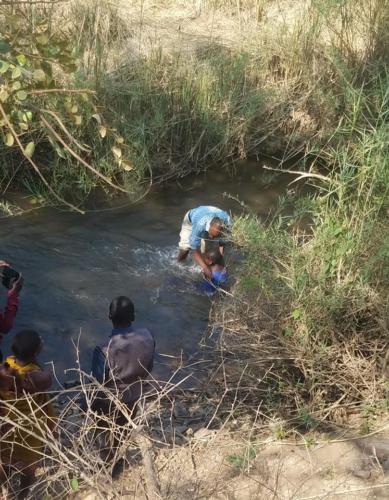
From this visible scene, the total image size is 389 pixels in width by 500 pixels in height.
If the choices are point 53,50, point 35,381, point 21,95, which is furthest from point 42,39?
point 35,381

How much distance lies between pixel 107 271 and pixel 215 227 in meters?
1.62

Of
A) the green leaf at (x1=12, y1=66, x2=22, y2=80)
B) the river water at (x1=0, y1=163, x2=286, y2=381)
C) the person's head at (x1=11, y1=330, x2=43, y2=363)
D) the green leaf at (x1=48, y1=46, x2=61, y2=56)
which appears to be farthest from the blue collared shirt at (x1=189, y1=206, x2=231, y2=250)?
the green leaf at (x1=12, y1=66, x2=22, y2=80)

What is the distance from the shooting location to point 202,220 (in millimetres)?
6121

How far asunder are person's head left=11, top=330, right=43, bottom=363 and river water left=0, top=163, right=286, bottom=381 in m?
1.76

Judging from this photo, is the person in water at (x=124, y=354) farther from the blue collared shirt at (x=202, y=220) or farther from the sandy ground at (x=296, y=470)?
the blue collared shirt at (x=202, y=220)

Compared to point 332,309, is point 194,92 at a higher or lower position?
higher

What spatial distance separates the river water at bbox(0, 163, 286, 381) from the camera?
5824 mm

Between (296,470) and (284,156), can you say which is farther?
(284,156)

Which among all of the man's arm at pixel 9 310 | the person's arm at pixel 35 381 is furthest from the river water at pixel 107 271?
the person's arm at pixel 35 381

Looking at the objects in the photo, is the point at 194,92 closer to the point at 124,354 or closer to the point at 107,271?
the point at 107,271

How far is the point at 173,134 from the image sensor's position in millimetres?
8258

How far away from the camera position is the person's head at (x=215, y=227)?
18.5 feet

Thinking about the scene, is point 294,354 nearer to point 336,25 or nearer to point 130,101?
point 130,101

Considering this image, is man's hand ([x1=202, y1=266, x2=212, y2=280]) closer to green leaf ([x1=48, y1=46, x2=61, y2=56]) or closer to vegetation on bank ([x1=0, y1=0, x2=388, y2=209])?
vegetation on bank ([x1=0, y1=0, x2=388, y2=209])
